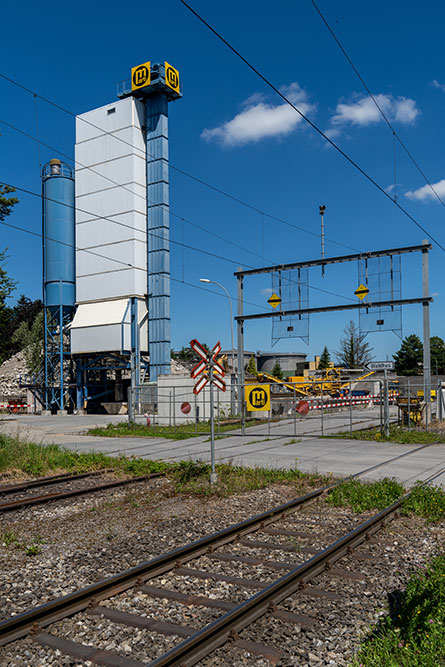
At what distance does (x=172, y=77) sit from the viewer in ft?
167

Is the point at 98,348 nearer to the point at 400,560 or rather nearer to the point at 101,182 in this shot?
the point at 101,182

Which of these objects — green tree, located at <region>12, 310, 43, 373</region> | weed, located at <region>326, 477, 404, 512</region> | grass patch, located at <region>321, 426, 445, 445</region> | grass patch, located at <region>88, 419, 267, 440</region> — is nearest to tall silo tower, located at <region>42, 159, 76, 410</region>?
green tree, located at <region>12, 310, 43, 373</region>

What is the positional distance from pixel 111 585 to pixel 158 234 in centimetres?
4494

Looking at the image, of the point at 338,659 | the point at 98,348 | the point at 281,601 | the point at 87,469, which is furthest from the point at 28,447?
the point at 98,348

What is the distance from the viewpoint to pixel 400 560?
719cm

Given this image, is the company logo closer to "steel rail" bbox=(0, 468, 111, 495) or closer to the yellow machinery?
"steel rail" bbox=(0, 468, 111, 495)

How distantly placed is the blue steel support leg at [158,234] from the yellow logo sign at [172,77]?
4.14 ft

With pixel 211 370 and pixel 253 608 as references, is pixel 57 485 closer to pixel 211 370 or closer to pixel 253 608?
pixel 211 370

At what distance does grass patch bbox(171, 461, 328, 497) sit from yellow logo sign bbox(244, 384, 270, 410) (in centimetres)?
763

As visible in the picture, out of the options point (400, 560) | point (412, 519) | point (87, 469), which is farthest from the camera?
point (87, 469)

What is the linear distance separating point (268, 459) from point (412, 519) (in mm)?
7434

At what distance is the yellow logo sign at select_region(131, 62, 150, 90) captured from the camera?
4972 centimetres

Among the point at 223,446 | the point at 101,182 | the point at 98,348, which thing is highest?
the point at 101,182

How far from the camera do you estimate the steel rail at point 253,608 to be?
4.54 metres
